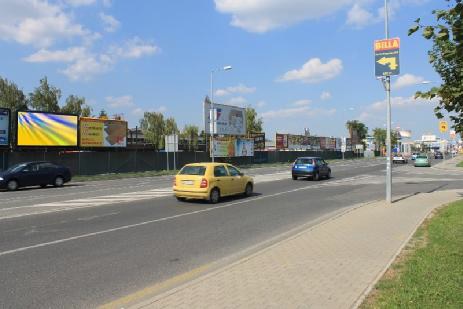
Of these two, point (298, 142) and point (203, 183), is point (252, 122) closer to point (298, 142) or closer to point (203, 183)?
point (298, 142)

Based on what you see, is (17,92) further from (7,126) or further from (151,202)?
(151,202)

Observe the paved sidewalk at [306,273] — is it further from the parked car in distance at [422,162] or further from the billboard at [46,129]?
the parked car in distance at [422,162]

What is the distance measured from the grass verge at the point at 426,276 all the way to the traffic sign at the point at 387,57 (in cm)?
754

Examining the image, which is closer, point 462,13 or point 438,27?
point 462,13

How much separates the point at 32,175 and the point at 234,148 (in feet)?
115

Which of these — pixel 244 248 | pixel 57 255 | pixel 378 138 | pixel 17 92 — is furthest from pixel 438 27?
pixel 378 138

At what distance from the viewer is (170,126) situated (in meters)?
84.7

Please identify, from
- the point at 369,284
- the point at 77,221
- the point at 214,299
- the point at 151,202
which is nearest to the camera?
the point at 214,299

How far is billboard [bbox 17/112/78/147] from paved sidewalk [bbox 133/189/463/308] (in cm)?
3065

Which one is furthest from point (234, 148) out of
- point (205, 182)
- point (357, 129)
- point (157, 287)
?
point (357, 129)

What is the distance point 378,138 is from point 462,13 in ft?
495

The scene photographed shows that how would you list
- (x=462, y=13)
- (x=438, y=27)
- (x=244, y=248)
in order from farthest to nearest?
1. (x=244, y=248)
2. (x=438, y=27)
3. (x=462, y=13)

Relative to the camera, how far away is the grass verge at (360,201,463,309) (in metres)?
5.16

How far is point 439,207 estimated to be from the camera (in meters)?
14.3
